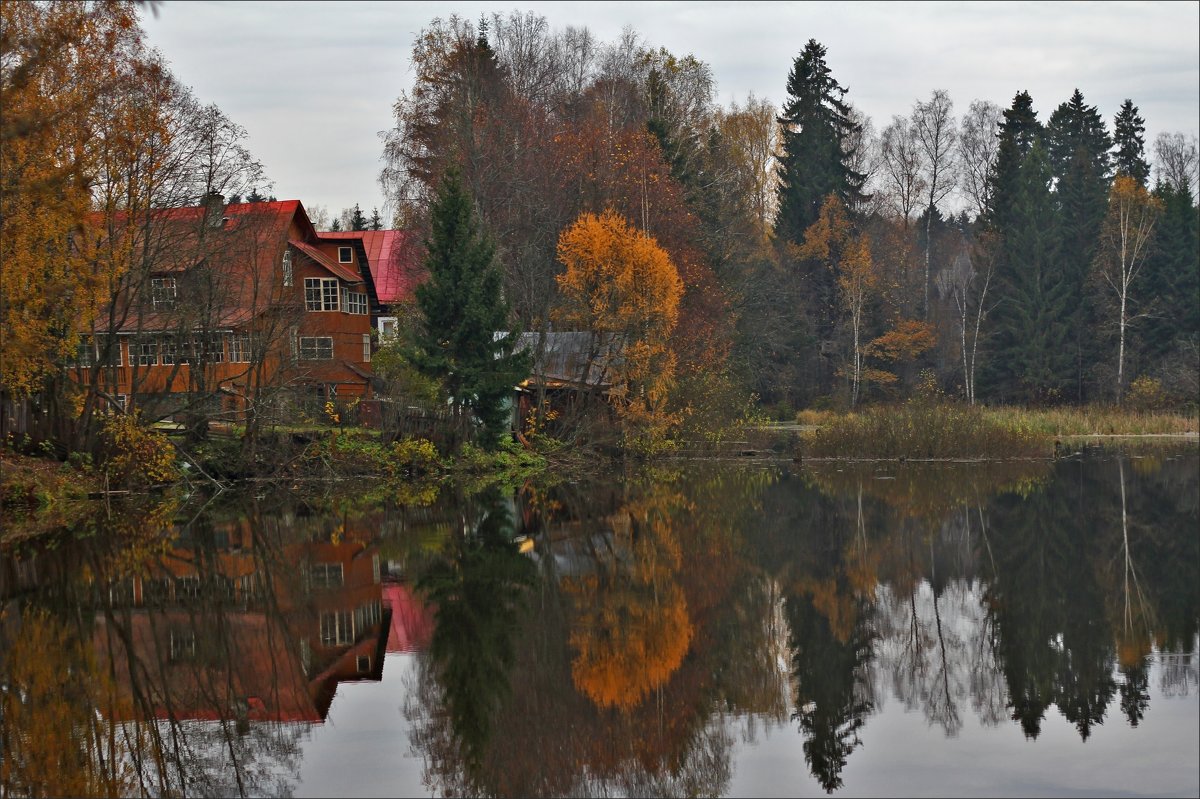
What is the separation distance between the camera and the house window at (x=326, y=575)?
55.8 feet

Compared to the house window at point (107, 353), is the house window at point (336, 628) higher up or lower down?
lower down

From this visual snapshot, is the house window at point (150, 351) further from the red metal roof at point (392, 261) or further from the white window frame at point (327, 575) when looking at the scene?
the white window frame at point (327, 575)

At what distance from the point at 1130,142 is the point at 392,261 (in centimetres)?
4364

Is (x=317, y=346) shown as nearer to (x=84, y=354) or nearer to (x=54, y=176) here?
(x=84, y=354)

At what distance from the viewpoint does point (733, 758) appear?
9031 mm

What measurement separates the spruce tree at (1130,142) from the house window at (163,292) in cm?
5716

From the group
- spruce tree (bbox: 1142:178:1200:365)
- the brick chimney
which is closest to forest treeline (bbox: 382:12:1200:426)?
spruce tree (bbox: 1142:178:1200:365)

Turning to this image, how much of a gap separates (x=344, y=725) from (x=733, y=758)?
3156mm

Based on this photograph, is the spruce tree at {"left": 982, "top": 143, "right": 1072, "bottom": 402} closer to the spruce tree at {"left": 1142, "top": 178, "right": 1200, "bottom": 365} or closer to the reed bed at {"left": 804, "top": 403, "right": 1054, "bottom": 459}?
the spruce tree at {"left": 1142, "top": 178, "right": 1200, "bottom": 365}

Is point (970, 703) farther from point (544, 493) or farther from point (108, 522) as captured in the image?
point (544, 493)

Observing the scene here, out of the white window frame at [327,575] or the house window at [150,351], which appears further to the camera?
the house window at [150,351]

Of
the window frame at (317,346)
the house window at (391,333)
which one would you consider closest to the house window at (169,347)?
the house window at (391,333)

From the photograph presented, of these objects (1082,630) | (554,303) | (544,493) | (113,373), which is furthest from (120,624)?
→ (554,303)

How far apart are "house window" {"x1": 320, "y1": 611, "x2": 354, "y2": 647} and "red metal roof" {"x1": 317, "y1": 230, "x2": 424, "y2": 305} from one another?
3126 cm
